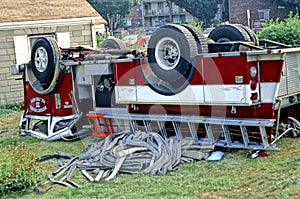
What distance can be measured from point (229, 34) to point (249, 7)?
4174 centimetres

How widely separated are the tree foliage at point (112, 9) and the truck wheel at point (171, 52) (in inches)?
2000

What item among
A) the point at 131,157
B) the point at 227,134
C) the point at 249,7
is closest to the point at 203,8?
the point at 249,7

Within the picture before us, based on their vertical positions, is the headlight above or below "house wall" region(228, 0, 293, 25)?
below

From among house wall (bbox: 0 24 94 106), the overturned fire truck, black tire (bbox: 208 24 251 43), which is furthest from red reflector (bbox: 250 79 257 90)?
house wall (bbox: 0 24 94 106)

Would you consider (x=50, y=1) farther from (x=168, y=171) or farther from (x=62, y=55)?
(x=168, y=171)

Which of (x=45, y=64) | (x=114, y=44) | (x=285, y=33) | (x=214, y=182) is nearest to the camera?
(x=214, y=182)

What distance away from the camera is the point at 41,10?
18.1 m

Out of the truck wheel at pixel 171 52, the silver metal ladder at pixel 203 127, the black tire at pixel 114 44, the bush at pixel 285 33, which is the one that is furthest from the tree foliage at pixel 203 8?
the truck wheel at pixel 171 52

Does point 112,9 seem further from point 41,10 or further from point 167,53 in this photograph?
point 167,53

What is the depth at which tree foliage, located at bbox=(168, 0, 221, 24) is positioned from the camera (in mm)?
55719

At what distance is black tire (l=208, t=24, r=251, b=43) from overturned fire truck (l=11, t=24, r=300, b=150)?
19mm

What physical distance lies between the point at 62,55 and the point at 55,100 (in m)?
1.00

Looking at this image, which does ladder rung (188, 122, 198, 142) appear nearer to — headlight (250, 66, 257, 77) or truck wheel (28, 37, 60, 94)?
headlight (250, 66, 257, 77)

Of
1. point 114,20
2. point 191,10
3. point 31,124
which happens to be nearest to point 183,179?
point 31,124
